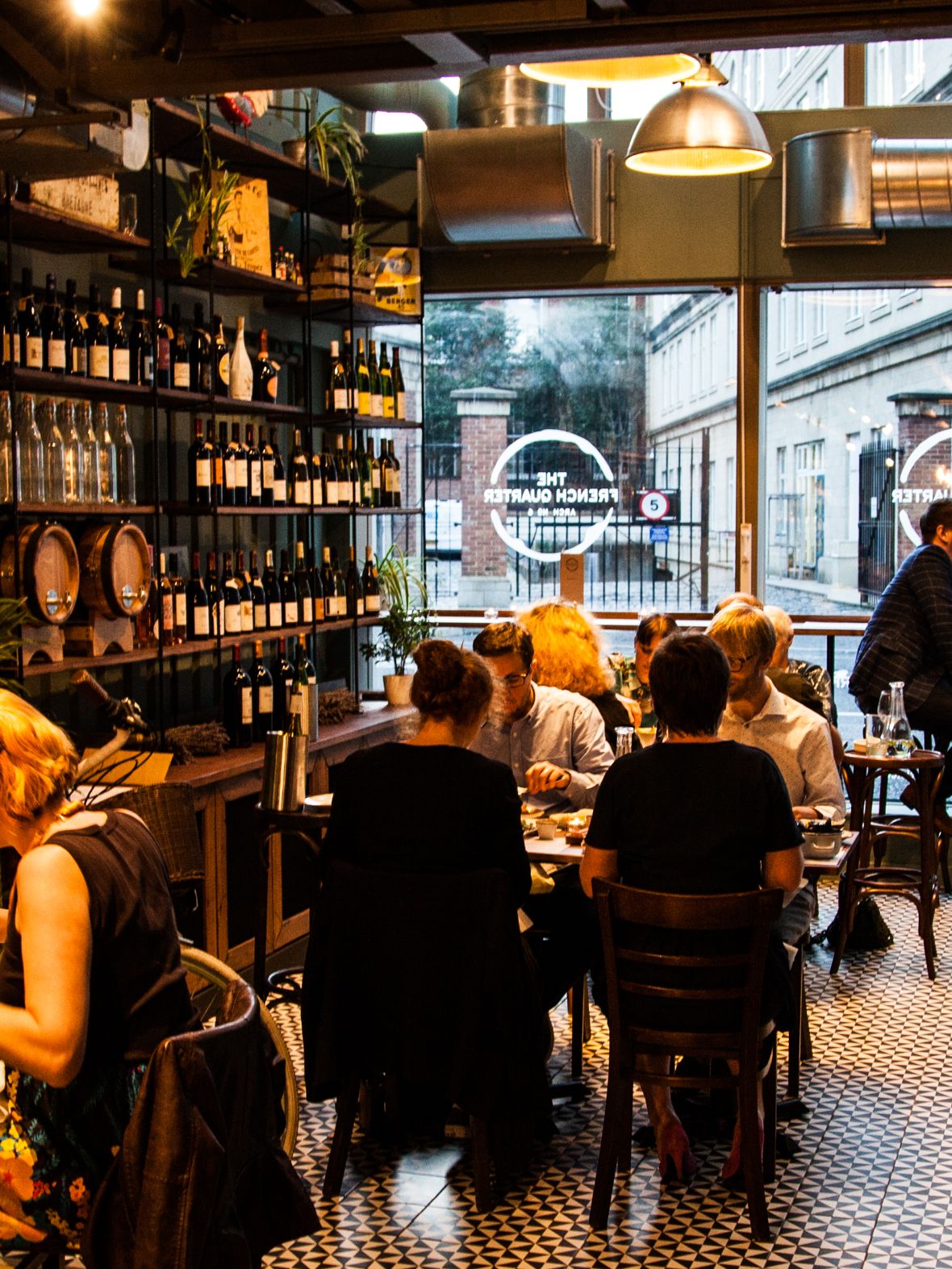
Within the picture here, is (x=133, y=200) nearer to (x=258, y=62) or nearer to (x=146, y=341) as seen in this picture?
(x=146, y=341)

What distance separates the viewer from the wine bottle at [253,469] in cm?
604

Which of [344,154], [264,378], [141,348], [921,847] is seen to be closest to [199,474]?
[141,348]

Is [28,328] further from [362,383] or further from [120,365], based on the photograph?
[362,383]

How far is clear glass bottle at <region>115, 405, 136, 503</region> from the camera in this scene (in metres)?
5.25

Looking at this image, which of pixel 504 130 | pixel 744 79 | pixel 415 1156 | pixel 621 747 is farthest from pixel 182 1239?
pixel 744 79

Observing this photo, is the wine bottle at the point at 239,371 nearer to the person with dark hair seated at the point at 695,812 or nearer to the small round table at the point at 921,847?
the small round table at the point at 921,847

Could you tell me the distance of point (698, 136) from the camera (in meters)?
5.68

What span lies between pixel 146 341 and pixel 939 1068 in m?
3.57

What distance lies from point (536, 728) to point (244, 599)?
1667 mm

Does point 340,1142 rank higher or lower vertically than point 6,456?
lower

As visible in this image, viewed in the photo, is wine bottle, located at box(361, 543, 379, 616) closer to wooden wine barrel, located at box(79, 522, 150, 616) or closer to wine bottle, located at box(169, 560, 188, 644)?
wine bottle, located at box(169, 560, 188, 644)

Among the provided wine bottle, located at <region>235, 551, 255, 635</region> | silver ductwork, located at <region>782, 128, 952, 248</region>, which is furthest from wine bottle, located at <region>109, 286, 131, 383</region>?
silver ductwork, located at <region>782, 128, 952, 248</region>

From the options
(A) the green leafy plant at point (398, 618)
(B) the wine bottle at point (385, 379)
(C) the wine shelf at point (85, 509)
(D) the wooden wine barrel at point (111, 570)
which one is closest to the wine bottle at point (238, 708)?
(C) the wine shelf at point (85, 509)

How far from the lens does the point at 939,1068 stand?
15.7ft
